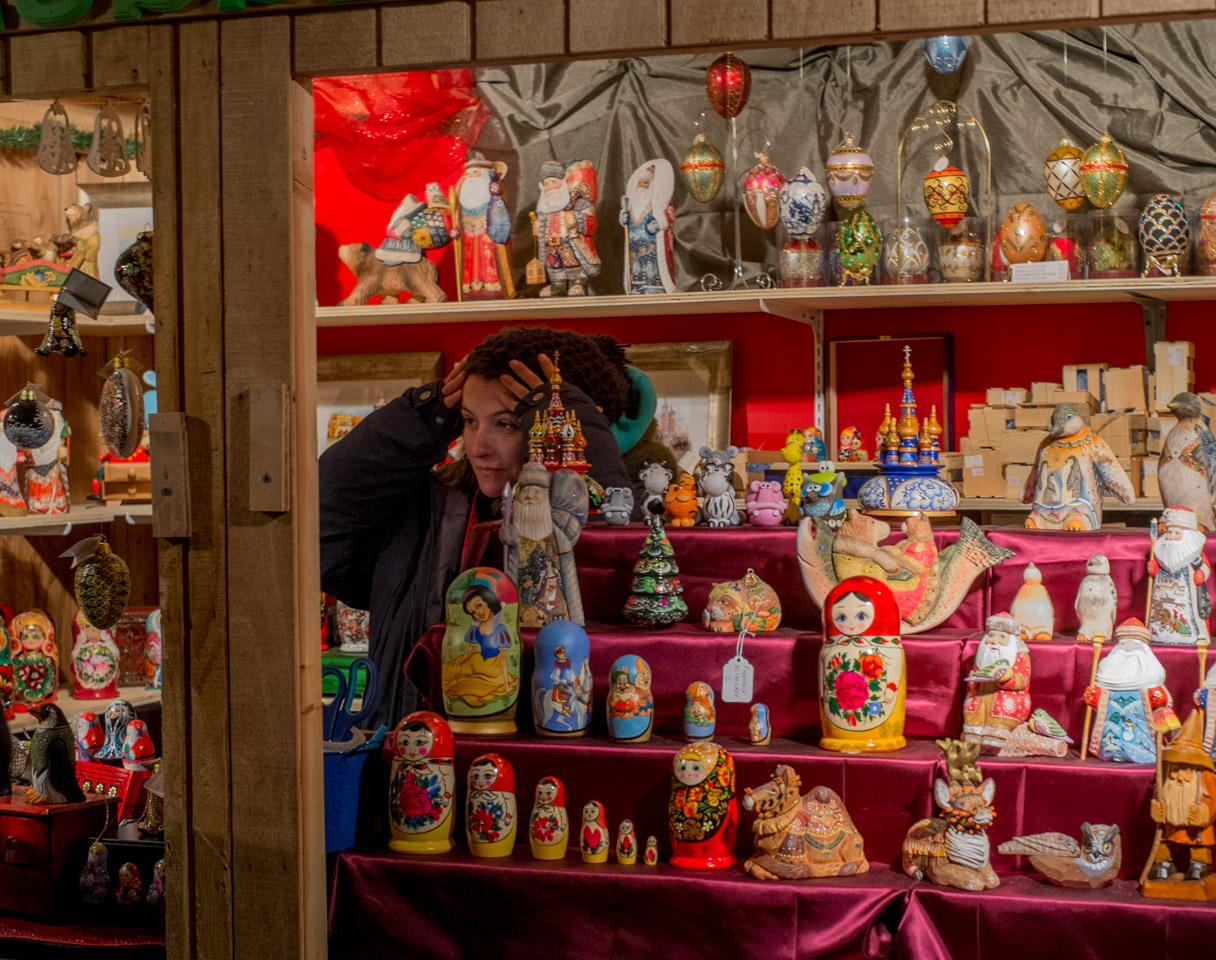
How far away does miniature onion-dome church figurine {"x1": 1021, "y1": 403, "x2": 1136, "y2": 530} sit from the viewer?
2.84m

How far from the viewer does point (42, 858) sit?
2725 millimetres

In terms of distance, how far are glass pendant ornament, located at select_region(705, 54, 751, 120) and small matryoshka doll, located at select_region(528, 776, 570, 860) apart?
2.60 m

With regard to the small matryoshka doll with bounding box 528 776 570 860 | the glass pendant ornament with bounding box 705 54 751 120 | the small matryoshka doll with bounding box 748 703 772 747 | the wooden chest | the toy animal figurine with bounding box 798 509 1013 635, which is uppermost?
the glass pendant ornament with bounding box 705 54 751 120

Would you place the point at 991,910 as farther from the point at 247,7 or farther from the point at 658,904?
the point at 247,7

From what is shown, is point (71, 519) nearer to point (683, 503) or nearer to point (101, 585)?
point (101, 585)

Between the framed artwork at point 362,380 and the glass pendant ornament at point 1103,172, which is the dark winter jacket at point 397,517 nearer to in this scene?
the framed artwork at point 362,380

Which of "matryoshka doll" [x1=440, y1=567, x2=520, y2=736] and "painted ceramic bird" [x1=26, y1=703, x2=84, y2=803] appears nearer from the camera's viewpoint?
"matryoshka doll" [x1=440, y1=567, x2=520, y2=736]

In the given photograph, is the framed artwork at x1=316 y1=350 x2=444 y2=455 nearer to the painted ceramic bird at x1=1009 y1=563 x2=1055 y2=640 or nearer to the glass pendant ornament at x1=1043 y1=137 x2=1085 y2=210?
the glass pendant ornament at x1=1043 y1=137 x2=1085 y2=210

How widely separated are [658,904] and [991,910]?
0.57 metres

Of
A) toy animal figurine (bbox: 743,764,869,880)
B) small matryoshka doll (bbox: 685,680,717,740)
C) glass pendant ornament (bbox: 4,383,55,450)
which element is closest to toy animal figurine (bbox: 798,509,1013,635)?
small matryoshka doll (bbox: 685,680,717,740)

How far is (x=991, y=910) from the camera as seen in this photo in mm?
2312

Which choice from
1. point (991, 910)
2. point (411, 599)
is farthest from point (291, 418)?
point (991, 910)

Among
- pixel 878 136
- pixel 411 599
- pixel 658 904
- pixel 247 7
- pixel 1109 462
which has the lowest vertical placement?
pixel 658 904

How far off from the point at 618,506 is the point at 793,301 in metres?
1.48
